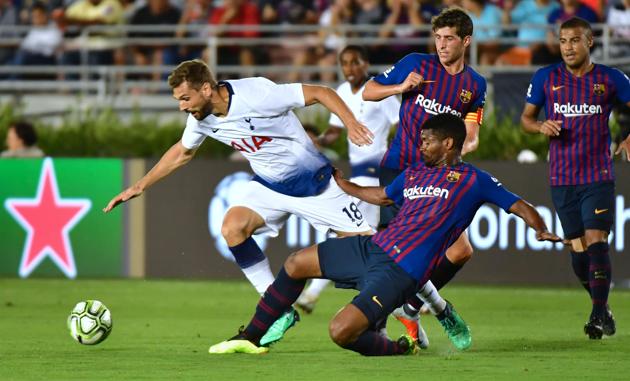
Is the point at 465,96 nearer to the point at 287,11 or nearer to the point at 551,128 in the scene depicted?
the point at 551,128

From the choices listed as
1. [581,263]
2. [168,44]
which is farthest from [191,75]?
[168,44]

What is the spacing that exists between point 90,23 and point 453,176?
45.0ft

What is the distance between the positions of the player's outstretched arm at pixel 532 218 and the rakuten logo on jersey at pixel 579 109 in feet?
6.90

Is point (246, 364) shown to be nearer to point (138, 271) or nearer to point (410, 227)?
point (410, 227)

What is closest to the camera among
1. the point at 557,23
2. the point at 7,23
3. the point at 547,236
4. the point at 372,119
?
the point at 547,236

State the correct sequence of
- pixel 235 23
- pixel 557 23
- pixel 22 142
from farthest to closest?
pixel 235 23 < pixel 557 23 < pixel 22 142

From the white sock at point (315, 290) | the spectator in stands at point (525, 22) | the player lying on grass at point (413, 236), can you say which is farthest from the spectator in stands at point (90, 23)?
the player lying on grass at point (413, 236)

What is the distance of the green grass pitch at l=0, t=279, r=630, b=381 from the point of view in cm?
798

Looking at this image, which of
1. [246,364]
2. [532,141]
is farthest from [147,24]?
[246,364]

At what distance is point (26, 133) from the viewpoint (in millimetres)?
16500

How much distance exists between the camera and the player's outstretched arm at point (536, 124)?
33.1ft

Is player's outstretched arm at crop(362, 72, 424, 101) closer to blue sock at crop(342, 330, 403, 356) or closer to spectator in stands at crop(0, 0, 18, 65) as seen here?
blue sock at crop(342, 330, 403, 356)

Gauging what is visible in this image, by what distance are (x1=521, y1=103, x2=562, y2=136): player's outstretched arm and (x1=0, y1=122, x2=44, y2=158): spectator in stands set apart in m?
7.74

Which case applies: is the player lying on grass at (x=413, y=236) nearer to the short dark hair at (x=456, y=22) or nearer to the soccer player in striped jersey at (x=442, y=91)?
the soccer player in striped jersey at (x=442, y=91)
